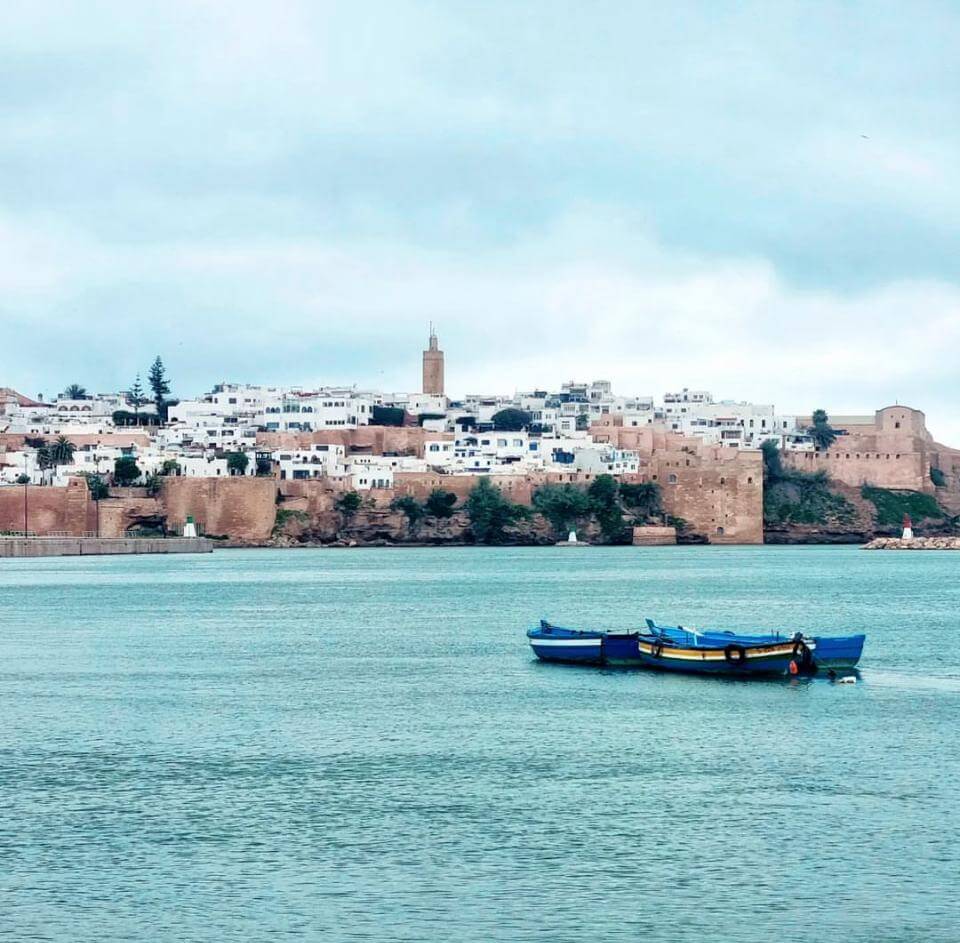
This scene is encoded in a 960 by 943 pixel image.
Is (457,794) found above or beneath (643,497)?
beneath

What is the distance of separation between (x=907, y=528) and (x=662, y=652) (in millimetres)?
49124

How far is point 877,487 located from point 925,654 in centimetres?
4843

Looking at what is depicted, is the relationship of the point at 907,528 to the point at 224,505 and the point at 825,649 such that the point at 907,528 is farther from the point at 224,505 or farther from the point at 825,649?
the point at 825,649

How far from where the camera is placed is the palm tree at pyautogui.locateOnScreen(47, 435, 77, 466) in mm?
73500

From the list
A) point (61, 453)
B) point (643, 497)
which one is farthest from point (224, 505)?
point (643, 497)

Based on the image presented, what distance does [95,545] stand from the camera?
6362 centimetres

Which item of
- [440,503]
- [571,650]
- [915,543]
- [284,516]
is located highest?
[440,503]

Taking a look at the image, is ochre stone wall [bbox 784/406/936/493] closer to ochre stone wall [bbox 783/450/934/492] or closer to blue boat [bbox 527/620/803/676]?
ochre stone wall [bbox 783/450/934/492]

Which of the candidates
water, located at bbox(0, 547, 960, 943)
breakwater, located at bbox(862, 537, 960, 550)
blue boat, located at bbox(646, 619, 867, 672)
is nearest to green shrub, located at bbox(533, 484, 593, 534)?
breakwater, located at bbox(862, 537, 960, 550)

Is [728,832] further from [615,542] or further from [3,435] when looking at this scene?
[3,435]

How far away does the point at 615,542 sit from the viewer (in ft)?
233

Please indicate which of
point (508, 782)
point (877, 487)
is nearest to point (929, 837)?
point (508, 782)

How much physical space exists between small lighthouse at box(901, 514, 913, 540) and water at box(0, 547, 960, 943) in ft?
136

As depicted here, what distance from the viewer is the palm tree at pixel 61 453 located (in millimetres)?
73500
